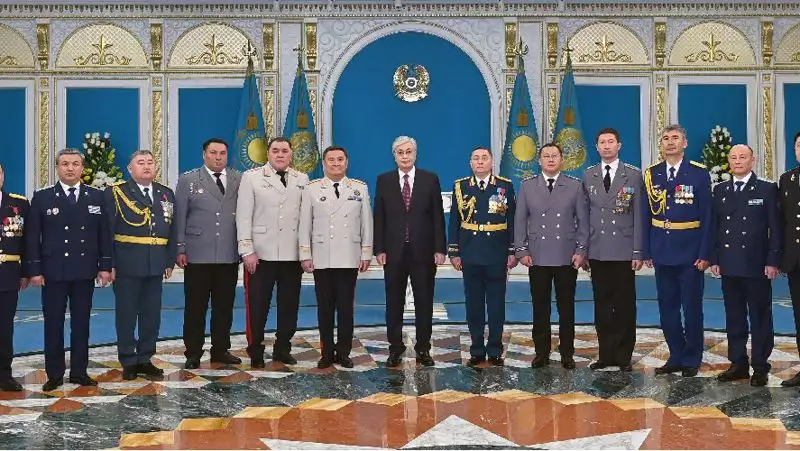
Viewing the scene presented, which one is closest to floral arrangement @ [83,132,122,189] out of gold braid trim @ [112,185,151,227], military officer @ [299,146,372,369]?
gold braid trim @ [112,185,151,227]

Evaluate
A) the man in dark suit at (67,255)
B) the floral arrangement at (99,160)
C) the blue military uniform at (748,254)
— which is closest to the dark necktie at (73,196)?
the man in dark suit at (67,255)

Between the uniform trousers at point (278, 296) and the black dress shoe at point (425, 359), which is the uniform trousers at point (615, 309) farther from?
the uniform trousers at point (278, 296)

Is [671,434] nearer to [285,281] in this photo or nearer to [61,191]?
[285,281]

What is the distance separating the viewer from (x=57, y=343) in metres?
3.86

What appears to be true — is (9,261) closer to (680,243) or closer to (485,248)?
(485,248)

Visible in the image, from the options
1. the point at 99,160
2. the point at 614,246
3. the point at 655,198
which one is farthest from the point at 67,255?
the point at 99,160

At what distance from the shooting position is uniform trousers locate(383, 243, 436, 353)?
4.38 m

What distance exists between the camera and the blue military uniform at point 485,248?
4.36 metres

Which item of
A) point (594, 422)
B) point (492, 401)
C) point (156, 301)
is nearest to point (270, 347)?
point (156, 301)

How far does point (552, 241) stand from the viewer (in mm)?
4254

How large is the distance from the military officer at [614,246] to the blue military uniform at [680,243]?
0.30ft

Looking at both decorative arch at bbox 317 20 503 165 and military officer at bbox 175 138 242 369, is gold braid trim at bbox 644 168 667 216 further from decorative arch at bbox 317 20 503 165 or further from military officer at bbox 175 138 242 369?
decorative arch at bbox 317 20 503 165

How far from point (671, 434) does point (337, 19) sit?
7.89 meters

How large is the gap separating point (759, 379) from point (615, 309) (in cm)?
86
